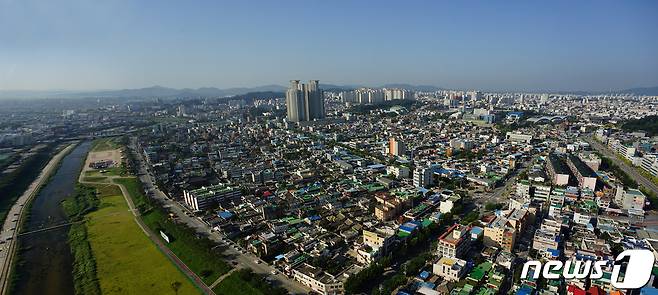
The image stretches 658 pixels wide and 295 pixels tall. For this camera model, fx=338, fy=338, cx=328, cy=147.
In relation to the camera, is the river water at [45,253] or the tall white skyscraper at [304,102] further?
the tall white skyscraper at [304,102]

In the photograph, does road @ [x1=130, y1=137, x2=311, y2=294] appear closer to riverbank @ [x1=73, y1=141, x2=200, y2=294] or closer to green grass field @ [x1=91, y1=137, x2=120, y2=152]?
riverbank @ [x1=73, y1=141, x2=200, y2=294]

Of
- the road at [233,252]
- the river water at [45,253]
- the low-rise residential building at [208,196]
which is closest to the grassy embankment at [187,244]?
the road at [233,252]

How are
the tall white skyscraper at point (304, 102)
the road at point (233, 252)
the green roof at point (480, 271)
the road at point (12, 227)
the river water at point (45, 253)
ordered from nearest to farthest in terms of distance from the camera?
the green roof at point (480, 271)
the road at point (233, 252)
the river water at point (45, 253)
the road at point (12, 227)
the tall white skyscraper at point (304, 102)

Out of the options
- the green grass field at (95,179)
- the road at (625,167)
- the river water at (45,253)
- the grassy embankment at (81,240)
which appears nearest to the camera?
the grassy embankment at (81,240)

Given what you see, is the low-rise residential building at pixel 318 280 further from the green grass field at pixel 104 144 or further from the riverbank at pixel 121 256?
the green grass field at pixel 104 144

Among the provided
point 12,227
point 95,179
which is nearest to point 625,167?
Result: point 12,227

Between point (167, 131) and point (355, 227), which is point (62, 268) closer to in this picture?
point (355, 227)

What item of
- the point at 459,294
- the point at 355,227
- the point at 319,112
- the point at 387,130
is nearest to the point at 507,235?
the point at 459,294

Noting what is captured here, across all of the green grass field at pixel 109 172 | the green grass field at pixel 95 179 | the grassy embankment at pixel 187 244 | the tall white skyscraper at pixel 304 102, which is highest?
the tall white skyscraper at pixel 304 102
